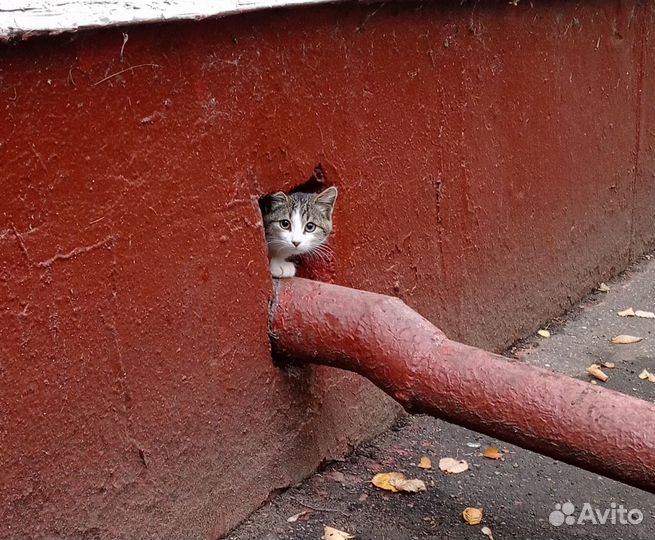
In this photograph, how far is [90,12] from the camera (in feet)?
7.34

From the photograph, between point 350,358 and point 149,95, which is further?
point 350,358

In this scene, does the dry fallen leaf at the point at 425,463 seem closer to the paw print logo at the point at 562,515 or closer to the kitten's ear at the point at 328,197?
the paw print logo at the point at 562,515

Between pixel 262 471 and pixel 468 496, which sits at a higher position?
pixel 262 471

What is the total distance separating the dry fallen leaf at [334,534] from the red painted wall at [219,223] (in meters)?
0.28

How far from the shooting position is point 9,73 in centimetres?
213

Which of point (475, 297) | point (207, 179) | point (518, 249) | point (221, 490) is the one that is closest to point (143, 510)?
point (221, 490)

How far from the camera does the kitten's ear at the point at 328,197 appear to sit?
3.28 m

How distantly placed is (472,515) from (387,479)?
37 cm

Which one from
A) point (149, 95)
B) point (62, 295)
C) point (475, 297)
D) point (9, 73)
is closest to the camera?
point (9, 73)

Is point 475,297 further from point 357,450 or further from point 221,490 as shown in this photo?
point 221,490

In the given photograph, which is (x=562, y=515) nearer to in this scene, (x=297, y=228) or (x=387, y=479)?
(x=387, y=479)

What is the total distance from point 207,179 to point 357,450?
1.45 m

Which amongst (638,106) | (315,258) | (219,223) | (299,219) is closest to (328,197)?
(299,219)

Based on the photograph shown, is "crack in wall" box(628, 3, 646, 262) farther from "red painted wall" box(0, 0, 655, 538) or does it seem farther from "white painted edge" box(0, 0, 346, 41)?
"white painted edge" box(0, 0, 346, 41)
